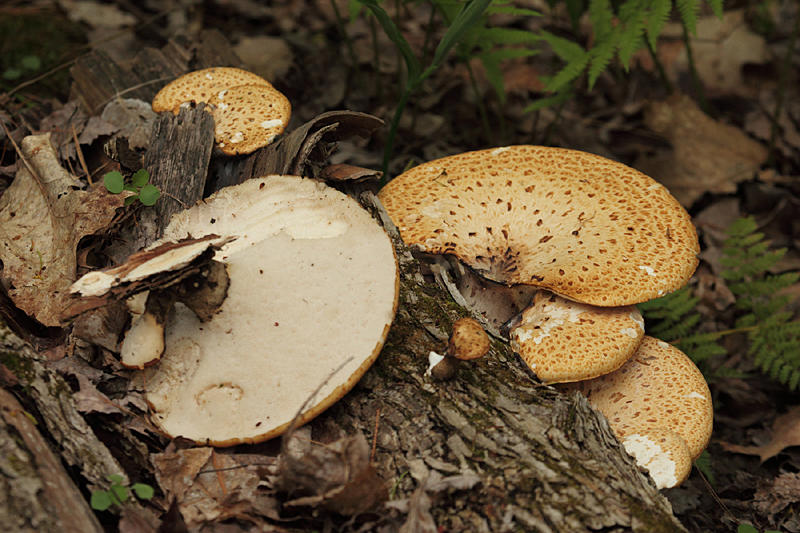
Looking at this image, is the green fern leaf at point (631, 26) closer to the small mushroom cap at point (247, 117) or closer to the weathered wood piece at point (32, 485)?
the small mushroom cap at point (247, 117)

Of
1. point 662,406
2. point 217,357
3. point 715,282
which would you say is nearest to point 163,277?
point 217,357

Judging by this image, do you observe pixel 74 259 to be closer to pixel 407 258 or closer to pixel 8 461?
pixel 8 461

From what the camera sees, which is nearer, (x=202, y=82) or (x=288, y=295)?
(x=288, y=295)

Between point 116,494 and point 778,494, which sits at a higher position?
point 116,494

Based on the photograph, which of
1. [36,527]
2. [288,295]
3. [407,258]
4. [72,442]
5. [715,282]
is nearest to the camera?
[36,527]

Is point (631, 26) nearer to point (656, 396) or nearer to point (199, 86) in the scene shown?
point (656, 396)

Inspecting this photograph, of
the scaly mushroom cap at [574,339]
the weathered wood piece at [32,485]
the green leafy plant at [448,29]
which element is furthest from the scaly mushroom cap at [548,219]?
the weathered wood piece at [32,485]

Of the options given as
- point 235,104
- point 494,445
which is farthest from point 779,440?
point 235,104

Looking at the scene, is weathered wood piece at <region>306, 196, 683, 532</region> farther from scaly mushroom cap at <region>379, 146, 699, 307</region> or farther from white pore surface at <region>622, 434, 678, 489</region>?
scaly mushroom cap at <region>379, 146, 699, 307</region>
